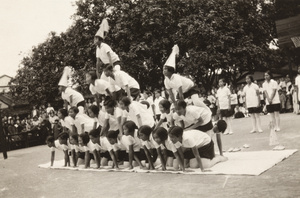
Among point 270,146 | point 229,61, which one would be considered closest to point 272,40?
point 229,61

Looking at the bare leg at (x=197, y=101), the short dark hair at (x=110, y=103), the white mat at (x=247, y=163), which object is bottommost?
the white mat at (x=247, y=163)

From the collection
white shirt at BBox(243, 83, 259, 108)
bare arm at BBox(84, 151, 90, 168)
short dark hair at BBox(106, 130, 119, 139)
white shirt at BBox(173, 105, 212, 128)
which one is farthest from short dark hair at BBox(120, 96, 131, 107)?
white shirt at BBox(243, 83, 259, 108)

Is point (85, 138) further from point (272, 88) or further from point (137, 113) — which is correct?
point (272, 88)

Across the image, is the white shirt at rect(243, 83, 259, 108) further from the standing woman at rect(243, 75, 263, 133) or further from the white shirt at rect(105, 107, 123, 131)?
the white shirt at rect(105, 107, 123, 131)

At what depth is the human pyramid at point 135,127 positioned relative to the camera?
7789 millimetres

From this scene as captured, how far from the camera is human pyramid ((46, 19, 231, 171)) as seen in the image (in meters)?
7.79

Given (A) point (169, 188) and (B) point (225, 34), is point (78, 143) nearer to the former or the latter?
(A) point (169, 188)

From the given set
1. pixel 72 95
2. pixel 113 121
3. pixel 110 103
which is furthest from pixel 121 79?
pixel 72 95

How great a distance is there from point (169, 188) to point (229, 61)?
777 inches

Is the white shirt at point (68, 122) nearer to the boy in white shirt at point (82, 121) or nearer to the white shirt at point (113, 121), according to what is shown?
the boy in white shirt at point (82, 121)

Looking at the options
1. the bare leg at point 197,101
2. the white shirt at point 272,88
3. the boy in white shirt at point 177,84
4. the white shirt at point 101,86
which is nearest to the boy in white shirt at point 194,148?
the bare leg at point 197,101

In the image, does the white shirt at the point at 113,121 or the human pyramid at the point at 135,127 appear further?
the white shirt at the point at 113,121

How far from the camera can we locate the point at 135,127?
9.04 meters

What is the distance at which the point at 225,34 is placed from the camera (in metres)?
24.8
